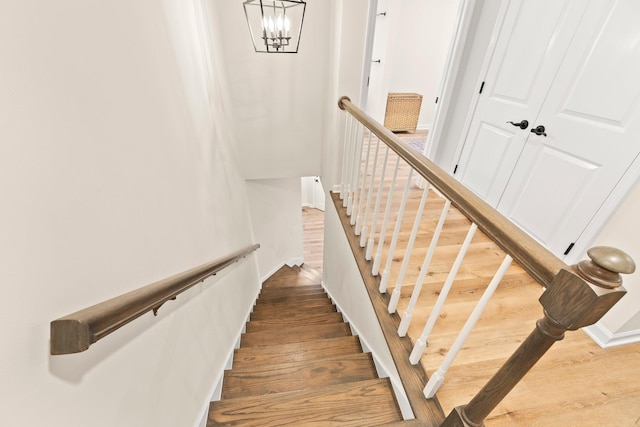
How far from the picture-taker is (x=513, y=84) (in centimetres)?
193

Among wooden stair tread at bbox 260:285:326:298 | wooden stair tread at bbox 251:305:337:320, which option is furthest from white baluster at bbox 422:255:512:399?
wooden stair tread at bbox 260:285:326:298

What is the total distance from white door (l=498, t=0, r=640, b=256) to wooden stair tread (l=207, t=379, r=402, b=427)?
1.48 metres

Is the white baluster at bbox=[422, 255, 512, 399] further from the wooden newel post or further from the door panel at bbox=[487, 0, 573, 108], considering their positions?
the door panel at bbox=[487, 0, 573, 108]

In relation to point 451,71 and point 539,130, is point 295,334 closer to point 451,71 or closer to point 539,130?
point 539,130

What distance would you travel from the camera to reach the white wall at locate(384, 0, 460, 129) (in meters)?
4.73

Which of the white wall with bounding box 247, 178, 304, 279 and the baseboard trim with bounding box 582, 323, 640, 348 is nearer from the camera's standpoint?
the baseboard trim with bounding box 582, 323, 640, 348

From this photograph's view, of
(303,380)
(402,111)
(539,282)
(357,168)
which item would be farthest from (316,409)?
(402,111)

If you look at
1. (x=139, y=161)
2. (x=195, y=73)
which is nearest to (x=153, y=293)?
(x=139, y=161)

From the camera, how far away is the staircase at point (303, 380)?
1.27 metres

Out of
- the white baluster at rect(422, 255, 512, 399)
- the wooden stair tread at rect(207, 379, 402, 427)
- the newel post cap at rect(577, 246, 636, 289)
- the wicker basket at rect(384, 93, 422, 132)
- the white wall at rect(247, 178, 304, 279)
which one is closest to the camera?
the newel post cap at rect(577, 246, 636, 289)

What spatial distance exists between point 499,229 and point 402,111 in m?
5.05

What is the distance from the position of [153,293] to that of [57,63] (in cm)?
64

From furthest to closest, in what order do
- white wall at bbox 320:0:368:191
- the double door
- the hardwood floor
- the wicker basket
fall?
the wicker basket → white wall at bbox 320:0:368:191 → the double door → the hardwood floor

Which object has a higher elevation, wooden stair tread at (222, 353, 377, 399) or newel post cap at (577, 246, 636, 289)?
newel post cap at (577, 246, 636, 289)
